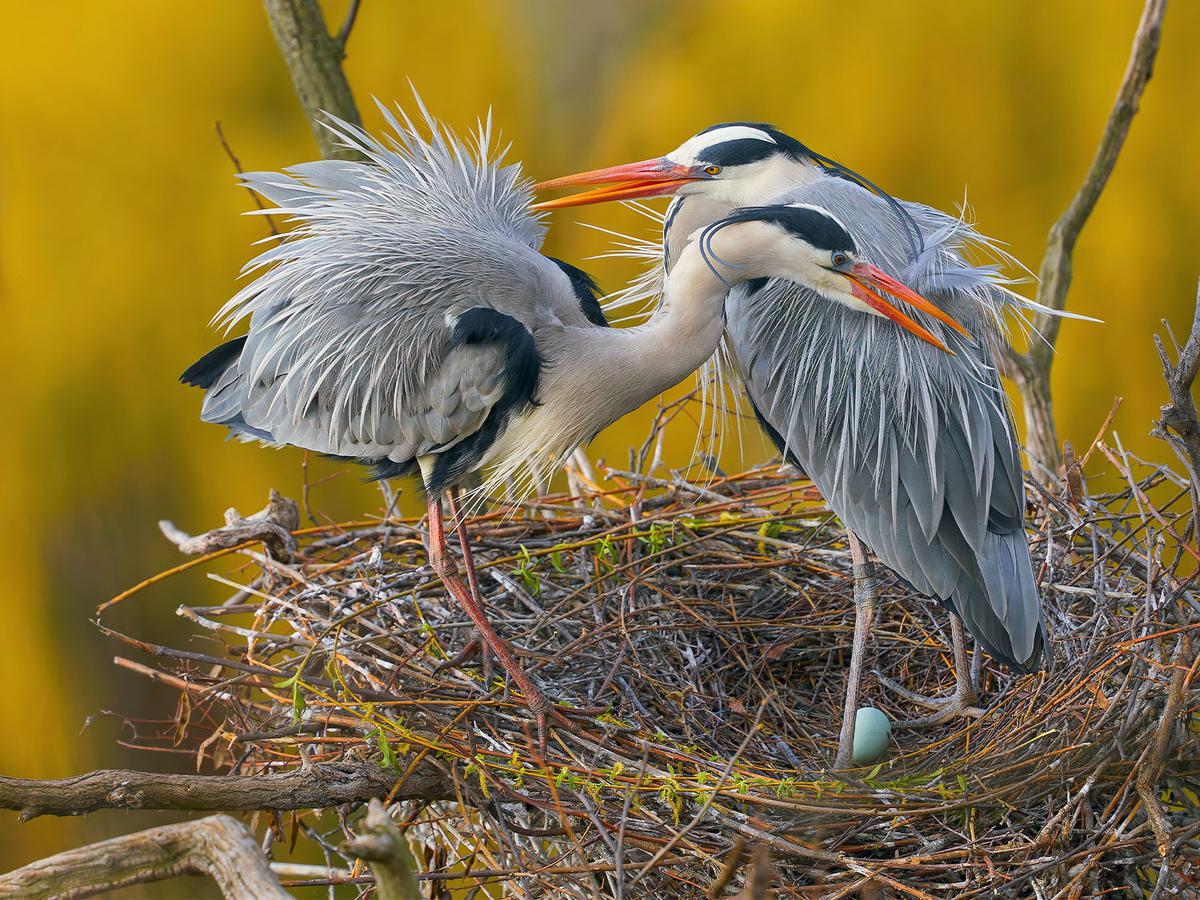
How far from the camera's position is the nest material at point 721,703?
1.25 m

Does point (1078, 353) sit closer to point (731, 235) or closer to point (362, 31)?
point (731, 235)

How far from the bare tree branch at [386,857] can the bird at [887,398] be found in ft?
2.81

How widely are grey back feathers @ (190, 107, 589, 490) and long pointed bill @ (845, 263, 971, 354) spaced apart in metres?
0.41

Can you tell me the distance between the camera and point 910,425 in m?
1.53

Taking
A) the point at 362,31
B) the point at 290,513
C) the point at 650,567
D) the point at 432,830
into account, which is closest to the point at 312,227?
the point at 290,513

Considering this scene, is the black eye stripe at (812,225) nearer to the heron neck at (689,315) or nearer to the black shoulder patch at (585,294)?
the heron neck at (689,315)

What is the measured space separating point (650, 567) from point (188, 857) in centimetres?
93

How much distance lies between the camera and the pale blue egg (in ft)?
5.04

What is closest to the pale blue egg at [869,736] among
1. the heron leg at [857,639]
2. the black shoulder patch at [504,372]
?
the heron leg at [857,639]

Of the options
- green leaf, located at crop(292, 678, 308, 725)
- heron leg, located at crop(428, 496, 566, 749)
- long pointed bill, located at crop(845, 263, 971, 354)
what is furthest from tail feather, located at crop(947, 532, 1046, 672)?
green leaf, located at crop(292, 678, 308, 725)

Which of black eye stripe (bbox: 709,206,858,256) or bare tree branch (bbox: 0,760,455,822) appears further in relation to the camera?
black eye stripe (bbox: 709,206,858,256)

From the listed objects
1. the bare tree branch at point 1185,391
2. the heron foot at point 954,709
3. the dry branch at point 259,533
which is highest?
the bare tree branch at point 1185,391

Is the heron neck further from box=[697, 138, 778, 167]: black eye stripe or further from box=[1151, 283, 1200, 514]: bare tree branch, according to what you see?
box=[1151, 283, 1200, 514]: bare tree branch

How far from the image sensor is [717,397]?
195 cm
